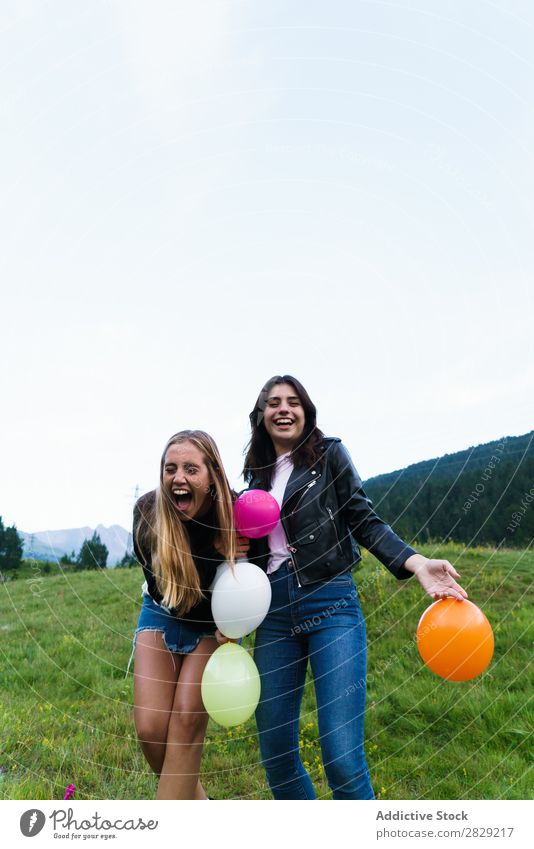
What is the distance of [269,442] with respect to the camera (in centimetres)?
395

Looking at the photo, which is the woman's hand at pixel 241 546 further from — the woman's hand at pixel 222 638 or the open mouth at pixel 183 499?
the woman's hand at pixel 222 638

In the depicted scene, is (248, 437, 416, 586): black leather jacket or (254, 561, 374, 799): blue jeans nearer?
(254, 561, 374, 799): blue jeans

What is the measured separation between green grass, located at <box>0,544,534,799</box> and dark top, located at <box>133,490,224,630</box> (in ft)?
6.32

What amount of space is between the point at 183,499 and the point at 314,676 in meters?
1.26

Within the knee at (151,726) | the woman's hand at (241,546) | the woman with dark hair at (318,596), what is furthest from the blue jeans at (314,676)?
the knee at (151,726)

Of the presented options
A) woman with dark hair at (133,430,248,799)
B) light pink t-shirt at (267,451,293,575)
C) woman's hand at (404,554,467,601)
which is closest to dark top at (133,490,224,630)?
woman with dark hair at (133,430,248,799)

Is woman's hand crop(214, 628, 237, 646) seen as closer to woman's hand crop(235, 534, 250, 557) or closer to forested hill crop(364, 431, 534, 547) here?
woman's hand crop(235, 534, 250, 557)

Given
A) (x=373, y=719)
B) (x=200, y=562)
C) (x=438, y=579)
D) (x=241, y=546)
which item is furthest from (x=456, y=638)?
(x=373, y=719)

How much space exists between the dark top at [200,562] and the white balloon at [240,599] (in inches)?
4.3

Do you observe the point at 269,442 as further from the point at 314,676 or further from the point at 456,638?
the point at 456,638

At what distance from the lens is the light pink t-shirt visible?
3.58 metres

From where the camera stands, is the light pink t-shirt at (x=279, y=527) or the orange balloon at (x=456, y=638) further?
the light pink t-shirt at (x=279, y=527)

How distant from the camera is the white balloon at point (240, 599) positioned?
10.7 feet
